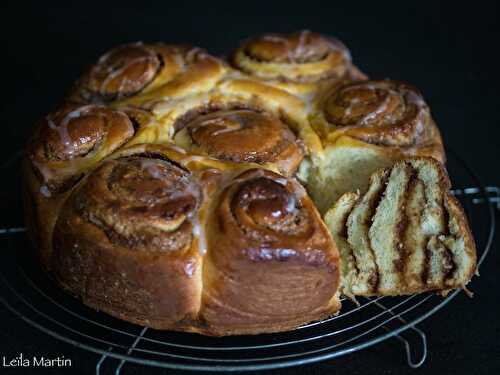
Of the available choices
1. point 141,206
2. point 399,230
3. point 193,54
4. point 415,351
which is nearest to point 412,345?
point 415,351

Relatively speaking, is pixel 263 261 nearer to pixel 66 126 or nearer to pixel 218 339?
pixel 218 339

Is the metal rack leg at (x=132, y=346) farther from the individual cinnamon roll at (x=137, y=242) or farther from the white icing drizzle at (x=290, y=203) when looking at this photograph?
the white icing drizzle at (x=290, y=203)

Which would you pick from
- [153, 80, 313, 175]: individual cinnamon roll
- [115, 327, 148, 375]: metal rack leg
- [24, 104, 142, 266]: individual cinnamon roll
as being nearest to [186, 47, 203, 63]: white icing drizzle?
[153, 80, 313, 175]: individual cinnamon roll

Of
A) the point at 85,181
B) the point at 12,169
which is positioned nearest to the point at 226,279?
the point at 85,181

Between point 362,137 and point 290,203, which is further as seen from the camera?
point 362,137

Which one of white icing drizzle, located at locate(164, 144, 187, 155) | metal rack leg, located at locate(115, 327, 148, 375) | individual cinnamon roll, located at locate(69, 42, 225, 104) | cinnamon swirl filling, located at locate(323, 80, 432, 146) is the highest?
individual cinnamon roll, located at locate(69, 42, 225, 104)

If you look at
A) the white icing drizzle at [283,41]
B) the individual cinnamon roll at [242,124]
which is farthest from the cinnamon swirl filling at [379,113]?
the white icing drizzle at [283,41]

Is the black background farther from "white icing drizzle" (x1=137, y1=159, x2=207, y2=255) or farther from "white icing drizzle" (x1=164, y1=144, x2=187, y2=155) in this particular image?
"white icing drizzle" (x1=137, y1=159, x2=207, y2=255)
